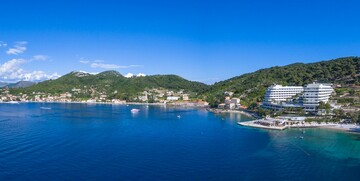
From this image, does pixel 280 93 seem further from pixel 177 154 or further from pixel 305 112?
pixel 177 154

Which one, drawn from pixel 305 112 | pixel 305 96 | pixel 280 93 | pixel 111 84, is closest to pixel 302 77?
pixel 280 93

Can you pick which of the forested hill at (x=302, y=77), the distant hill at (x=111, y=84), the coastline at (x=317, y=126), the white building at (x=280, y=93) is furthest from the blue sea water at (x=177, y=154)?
the distant hill at (x=111, y=84)

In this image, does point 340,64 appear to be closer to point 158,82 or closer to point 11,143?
point 11,143

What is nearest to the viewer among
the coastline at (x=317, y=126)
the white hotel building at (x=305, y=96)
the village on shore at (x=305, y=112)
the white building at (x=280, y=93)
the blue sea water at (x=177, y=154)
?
the blue sea water at (x=177, y=154)

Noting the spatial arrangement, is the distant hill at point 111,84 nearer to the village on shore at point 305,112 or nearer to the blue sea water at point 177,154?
the village on shore at point 305,112

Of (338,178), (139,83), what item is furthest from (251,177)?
(139,83)
